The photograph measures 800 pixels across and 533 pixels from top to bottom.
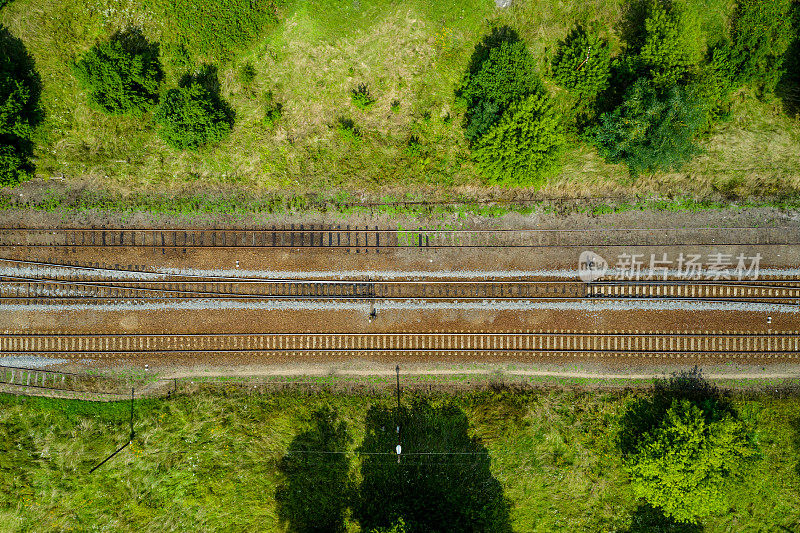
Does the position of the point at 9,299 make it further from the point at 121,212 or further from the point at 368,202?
the point at 368,202

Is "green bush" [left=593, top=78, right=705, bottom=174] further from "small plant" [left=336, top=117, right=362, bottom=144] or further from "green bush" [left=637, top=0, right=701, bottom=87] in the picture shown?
"small plant" [left=336, top=117, right=362, bottom=144]

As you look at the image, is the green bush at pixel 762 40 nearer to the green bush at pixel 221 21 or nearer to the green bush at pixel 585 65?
the green bush at pixel 585 65

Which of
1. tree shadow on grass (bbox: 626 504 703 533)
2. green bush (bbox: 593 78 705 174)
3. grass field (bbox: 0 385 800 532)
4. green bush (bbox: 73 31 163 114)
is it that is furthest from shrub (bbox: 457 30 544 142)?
tree shadow on grass (bbox: 626 504 703 533)

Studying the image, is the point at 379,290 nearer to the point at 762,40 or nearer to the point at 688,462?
the point at 688,462

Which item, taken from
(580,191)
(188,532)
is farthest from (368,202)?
(188,532)

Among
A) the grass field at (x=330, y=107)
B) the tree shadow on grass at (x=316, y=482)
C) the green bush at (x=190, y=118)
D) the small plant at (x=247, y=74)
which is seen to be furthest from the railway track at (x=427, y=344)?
the small plant at (x=247, y=74)
